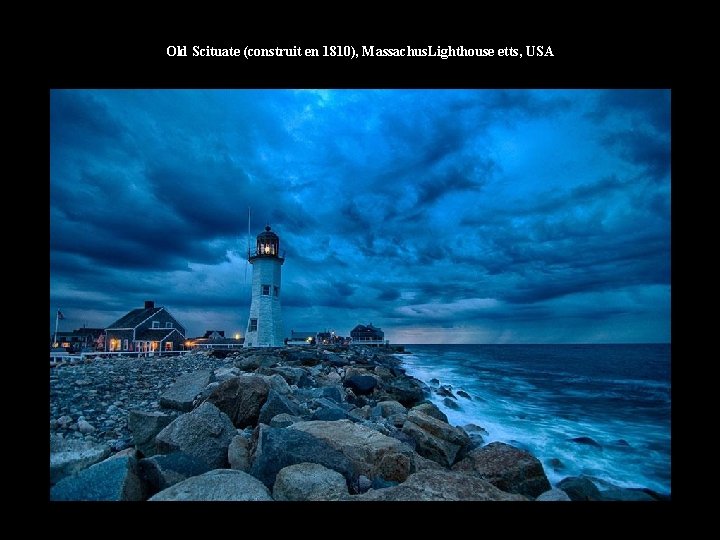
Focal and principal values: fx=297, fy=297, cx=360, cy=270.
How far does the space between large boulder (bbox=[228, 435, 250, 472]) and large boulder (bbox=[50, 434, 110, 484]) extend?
1.42 metres

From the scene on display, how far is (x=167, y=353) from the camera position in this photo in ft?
76.8

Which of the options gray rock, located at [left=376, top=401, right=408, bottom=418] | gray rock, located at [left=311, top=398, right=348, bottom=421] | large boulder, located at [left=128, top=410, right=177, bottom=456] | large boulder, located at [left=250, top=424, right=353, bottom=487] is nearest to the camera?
large boulder, located at [left=250, top=424, right=353, bottom=487]

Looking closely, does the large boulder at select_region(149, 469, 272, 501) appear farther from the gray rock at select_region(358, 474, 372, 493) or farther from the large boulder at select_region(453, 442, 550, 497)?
the large boulder at select_region(453, 442, 550, 497)

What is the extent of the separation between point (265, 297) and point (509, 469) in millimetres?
20535

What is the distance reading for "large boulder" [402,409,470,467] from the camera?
5.48 meters

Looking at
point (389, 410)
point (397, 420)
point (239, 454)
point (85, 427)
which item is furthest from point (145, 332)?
point (239, 454)

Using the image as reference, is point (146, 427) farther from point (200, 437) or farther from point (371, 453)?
point (371, 453)

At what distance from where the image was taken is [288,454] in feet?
10.5

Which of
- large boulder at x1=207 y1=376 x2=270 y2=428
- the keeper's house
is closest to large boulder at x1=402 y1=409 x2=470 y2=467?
large boulder at x1=207 y1=376 x2=270 y2=428
